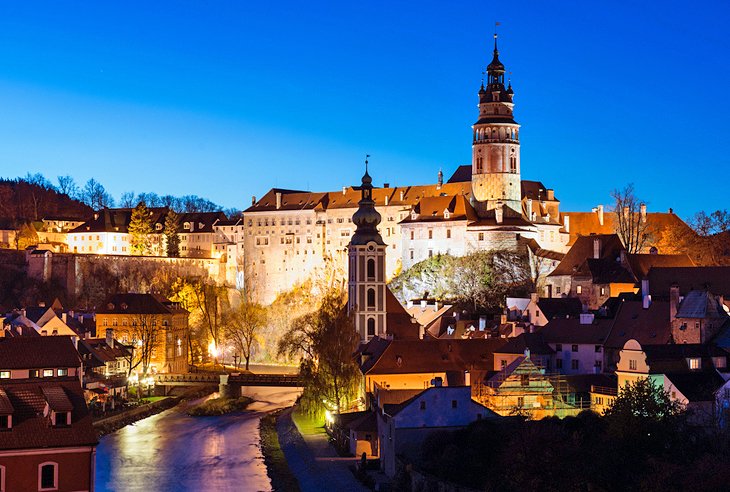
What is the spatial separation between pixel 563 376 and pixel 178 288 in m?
52.1

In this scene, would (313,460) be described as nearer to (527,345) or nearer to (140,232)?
(527,345)

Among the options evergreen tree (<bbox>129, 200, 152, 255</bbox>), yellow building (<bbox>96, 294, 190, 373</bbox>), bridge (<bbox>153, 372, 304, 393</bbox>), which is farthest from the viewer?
evergreen tree (<bbox>129, 200, 152, 255</bbox>)

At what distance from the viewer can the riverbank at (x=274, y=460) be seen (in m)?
39.5

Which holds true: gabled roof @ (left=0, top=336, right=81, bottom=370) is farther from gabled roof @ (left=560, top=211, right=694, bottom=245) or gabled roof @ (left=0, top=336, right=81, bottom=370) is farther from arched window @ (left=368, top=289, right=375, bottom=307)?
gabled roof @ (left=560, top=211, right=694, bottom=245)

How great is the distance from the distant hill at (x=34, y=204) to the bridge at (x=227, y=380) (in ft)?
195

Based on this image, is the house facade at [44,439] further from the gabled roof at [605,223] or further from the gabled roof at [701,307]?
the gabled roof at [605,223]

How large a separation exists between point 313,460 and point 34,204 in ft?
311

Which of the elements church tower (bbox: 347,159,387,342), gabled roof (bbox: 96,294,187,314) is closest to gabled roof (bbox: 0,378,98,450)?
church tower (bbox: 347,159,387,342)

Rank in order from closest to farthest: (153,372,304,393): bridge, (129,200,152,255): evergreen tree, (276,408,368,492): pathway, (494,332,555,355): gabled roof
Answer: (276,408,368,492): pathway < (494,332,555,355): gabled roof < (153,372,304,393): bridge < (129,200,152,255): evergreen tree

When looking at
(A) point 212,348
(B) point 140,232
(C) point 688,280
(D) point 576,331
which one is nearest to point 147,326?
(A) point 212,348

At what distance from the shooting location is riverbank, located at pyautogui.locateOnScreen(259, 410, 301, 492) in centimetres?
3953

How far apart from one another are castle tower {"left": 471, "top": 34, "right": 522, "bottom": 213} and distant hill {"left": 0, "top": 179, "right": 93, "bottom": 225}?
177ft

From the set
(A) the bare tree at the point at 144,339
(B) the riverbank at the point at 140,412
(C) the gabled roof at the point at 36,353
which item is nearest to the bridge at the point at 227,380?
(B) the riverbank at the point at 140,412

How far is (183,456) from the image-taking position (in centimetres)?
4547
